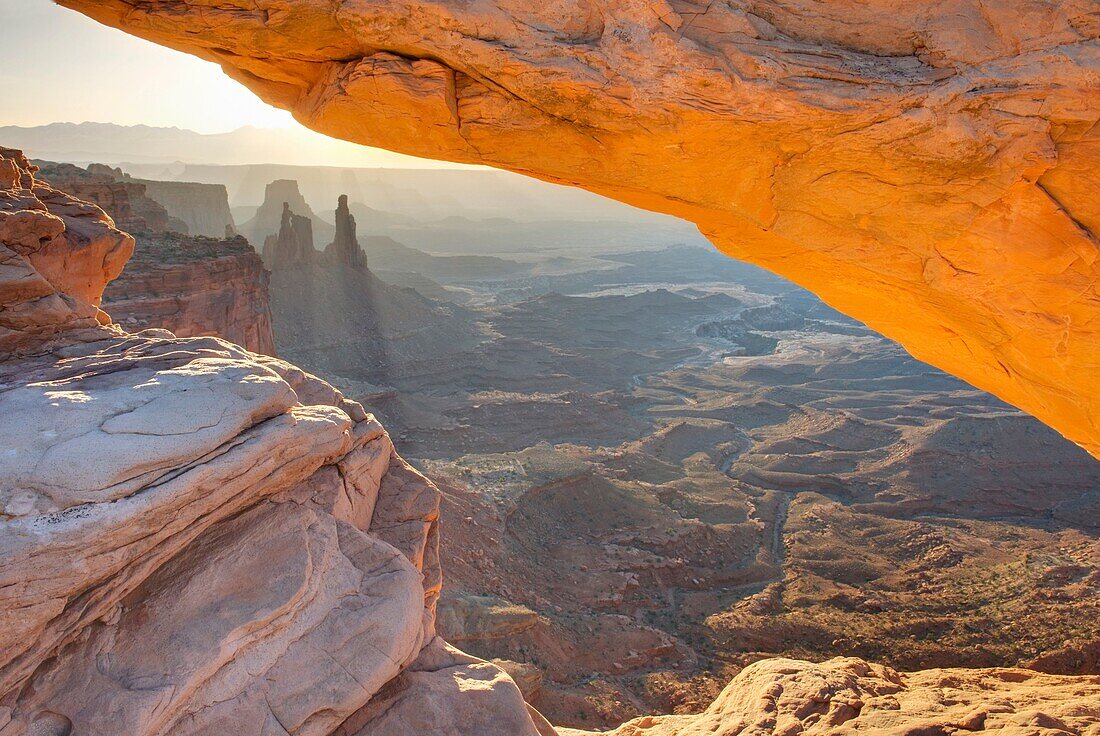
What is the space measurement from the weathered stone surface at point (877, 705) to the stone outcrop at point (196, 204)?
209 feet

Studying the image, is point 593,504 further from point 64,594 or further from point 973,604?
point 64,594

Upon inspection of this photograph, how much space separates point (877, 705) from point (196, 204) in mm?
74547

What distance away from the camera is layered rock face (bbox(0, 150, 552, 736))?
14.5ft

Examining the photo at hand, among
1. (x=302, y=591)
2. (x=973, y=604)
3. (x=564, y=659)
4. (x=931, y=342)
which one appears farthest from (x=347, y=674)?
(x=973, y=604)

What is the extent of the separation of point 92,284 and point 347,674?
589cm

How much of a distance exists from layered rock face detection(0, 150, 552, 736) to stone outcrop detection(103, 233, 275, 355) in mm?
17679

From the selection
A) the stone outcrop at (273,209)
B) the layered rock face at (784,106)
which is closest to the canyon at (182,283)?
the layered rock face at (784,106)

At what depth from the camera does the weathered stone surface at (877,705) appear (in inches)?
A: 293

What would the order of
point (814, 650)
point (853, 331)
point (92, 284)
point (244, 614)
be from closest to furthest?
point (244, 614), point (92, 284), point (814, 650), point (853, 331)

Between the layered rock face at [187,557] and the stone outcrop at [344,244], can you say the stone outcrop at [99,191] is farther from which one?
the layered rock face at [187,557]

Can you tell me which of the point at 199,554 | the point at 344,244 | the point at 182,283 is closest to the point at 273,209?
the point at 344,244

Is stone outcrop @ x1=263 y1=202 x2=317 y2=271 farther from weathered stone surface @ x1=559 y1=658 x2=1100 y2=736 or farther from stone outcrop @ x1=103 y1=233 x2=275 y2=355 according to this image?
weathered stone surface @ x1=559 y1=658 x2=1100 y2=736

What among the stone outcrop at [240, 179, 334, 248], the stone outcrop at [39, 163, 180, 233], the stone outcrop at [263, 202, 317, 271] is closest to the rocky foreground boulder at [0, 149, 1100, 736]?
the stone outcrop at [39, 163, 180, 233]

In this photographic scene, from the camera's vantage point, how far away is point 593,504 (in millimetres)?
24969
